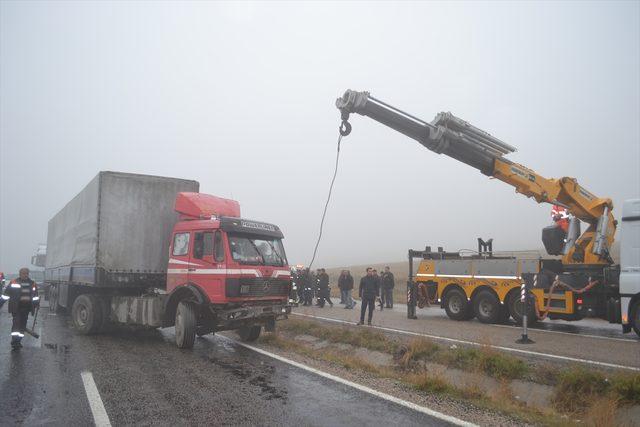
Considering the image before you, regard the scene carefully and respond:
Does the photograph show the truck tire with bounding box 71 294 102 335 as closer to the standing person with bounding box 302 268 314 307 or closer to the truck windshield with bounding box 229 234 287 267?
the truck windshield with bounding box 229 234 287 267

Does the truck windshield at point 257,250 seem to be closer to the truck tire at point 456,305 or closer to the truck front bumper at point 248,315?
the truck front bumper at point 248,315

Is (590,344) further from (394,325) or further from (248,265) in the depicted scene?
(248,265)

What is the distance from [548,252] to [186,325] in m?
10.5

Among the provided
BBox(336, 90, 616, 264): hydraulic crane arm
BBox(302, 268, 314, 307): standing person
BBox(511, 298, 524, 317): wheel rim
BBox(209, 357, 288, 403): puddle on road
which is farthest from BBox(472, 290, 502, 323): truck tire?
BBox(209, 357, 288, 403): puddle on road

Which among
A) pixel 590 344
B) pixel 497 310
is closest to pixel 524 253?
pixel 497 310

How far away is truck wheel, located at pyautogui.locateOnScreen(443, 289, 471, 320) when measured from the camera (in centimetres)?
1506

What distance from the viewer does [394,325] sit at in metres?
13.8

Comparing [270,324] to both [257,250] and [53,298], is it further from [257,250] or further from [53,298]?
[53,298]

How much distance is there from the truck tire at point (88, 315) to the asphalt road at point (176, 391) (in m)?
1.34

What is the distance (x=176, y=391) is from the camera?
6434mm

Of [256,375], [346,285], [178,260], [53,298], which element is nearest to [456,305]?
[346,285]

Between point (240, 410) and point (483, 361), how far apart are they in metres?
4.53

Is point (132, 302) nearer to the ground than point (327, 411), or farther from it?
farther from it

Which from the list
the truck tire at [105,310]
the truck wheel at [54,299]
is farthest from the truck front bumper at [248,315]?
the truck wheel at [54,299]
